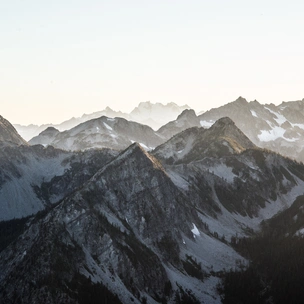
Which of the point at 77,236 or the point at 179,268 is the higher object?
the point at 77,236

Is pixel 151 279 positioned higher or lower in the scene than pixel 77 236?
lower

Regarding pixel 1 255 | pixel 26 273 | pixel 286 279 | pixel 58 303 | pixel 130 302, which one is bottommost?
pixel 286 279

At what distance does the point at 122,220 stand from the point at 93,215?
23374mm

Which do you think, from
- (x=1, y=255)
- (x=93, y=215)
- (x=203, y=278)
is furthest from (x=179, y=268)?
(x=1, y=255)

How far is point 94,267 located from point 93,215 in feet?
78.9

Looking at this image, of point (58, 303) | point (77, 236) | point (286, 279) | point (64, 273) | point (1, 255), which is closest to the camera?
point (58, 303)

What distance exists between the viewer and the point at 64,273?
5748 inches

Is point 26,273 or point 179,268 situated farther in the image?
point 179,268

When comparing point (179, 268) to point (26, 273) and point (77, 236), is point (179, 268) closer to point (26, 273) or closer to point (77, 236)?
point (77, 236)

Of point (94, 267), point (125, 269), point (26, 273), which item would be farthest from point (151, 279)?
point (26, 273)

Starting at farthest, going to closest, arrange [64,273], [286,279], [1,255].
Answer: [286,279], [1,255], [64,273]

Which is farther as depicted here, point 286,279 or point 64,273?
point 286,279

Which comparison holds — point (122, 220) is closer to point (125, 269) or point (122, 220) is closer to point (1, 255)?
point (125, 269)

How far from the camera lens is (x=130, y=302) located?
14950 centimetres
